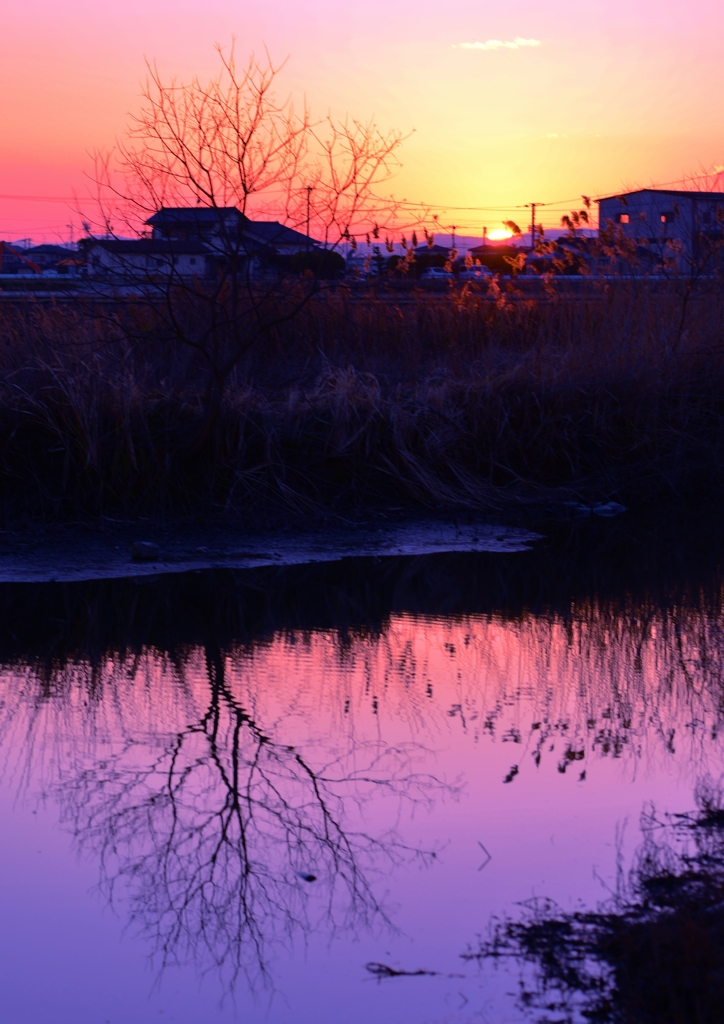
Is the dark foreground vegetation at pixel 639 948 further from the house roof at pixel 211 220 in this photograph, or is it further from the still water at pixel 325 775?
the house roof at pixel 211 220

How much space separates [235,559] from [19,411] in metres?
2.68

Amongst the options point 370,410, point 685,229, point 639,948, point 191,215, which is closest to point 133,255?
point 191,215

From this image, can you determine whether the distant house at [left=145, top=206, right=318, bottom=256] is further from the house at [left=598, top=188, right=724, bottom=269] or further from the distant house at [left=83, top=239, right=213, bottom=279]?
the house at [left=598, top=188, right=724, bottom=269]

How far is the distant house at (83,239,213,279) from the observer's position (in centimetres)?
950

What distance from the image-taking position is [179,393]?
33.1 feet

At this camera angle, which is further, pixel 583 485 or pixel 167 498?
pixel 583 485

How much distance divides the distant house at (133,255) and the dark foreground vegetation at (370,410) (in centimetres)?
67

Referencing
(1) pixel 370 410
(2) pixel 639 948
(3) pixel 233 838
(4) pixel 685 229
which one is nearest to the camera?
(2) pixel 639 948

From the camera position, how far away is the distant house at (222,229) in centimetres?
947

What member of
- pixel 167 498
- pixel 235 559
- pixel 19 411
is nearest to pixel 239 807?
pixel 235 559

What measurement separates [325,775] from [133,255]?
667 centimetres

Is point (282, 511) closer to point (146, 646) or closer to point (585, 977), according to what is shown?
point (146, 646)

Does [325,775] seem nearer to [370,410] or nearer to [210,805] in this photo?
[210,805]

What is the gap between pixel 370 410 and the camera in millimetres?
10414
